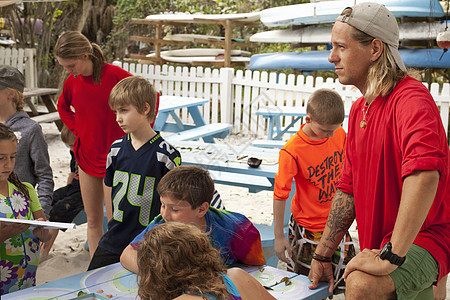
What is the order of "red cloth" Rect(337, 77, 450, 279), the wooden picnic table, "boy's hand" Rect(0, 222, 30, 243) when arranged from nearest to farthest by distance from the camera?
"red cloth" Rect(337, 77, 450, 279)
"boy's hand" Rect(0, 222, 30, 243)
the wooden picnic table

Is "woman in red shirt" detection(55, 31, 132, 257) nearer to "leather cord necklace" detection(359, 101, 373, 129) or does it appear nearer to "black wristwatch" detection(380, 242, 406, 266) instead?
"leather cord necklace" detection(359, 101, 373, 129)

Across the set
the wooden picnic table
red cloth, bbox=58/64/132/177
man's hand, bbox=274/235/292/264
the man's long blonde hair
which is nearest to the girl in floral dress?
red cloth, bbox=58/64/132/177

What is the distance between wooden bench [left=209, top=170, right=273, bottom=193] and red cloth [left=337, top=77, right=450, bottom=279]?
209 cm

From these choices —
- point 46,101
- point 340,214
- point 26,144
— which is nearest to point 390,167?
point 340,214

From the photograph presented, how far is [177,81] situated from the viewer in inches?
460

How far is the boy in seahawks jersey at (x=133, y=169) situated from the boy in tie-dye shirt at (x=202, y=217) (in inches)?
19.1

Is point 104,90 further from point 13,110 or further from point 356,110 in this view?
point 356,110

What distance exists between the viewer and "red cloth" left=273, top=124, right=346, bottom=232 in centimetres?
308

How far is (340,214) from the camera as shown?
7.69 ft

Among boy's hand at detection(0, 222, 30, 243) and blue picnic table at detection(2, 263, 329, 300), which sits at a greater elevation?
boy's hand at detection(0, 222, 30, 243)

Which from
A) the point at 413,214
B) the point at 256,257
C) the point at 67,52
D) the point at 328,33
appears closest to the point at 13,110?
the point at 67,52

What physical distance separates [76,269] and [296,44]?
922cm

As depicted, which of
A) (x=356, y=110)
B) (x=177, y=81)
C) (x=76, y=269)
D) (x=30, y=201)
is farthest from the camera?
(x=177, y=81)

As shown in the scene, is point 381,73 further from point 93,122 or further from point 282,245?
point 93,122
